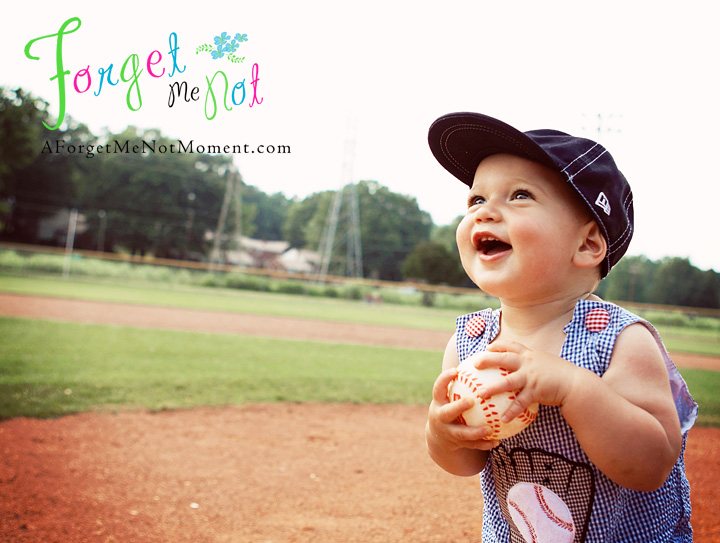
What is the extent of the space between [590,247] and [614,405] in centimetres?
39

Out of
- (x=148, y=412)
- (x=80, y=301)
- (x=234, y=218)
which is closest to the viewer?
(x=148, y=412)

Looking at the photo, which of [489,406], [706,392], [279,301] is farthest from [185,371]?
[279,301]

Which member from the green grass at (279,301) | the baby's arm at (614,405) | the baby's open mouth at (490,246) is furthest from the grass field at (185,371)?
the green grass at (279,301)

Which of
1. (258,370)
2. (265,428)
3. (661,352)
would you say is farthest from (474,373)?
(258,370)

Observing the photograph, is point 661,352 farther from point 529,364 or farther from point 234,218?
point 234,218

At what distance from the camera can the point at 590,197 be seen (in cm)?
118

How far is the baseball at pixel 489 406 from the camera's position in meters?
1.09

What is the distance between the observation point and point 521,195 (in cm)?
124

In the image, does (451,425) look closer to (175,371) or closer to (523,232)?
(523,232)

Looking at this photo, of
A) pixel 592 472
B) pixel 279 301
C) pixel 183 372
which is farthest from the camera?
pixel 279 301

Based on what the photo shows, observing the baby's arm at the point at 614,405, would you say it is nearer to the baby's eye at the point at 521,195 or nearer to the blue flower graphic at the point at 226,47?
the baby's eye at the point at 521,195

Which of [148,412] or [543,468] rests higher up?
[543,468]

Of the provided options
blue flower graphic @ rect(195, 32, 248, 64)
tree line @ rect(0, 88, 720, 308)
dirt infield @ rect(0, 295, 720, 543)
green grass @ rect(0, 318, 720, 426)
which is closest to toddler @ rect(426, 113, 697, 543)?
dirt infield @ rect(0, 295, 720, 543)

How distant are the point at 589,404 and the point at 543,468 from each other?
Answer: 0.87 feet
